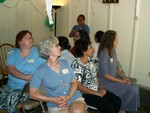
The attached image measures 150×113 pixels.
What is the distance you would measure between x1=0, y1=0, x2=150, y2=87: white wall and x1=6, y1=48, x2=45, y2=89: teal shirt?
1957 mm

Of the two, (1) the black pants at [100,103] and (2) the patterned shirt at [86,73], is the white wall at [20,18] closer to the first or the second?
(2) the patterned shirt at [86,73]

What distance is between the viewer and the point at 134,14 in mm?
4160

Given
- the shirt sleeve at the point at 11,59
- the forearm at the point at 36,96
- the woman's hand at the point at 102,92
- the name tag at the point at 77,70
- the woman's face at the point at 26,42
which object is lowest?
the woman's hand at the point at 102,92

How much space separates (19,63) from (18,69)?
71 mm

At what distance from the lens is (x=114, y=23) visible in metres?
4.50

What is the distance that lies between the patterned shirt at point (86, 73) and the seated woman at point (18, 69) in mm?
515

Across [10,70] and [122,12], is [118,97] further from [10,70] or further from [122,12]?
[122,12]

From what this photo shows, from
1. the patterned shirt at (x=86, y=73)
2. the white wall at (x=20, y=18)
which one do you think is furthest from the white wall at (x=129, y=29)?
the patterned shirt at (x=86, y=73)

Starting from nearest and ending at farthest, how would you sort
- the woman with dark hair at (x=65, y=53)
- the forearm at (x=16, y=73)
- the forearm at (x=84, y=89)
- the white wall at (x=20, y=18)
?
the forearm at (x=84, y=89)
the forearm at (x=16, y=73)
the woman with dark hair at (x=65, y=53)
the white wall at (x=20, y=18)

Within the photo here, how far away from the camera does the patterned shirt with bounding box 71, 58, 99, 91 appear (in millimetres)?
2361

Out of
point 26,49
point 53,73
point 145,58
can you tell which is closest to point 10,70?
point 26,49

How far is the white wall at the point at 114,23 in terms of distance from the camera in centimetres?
413

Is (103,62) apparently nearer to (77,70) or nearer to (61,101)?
(77,70)

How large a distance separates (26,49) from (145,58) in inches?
93.9
